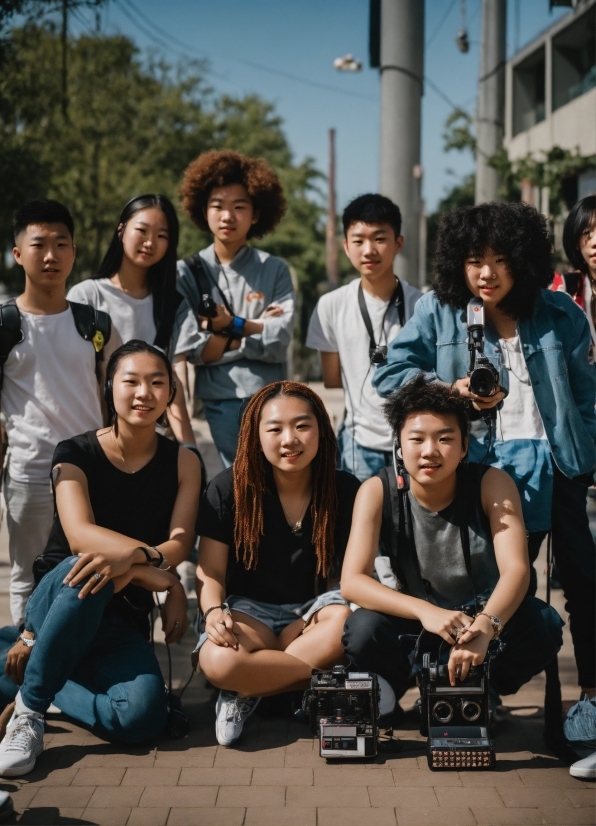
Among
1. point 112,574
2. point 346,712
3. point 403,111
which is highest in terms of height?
point 403,111

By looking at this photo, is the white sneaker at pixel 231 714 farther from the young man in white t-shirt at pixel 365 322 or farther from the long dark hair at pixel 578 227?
the long dark hair at pixel 578 227

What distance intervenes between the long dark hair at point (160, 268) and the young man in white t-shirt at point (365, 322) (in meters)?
0.67

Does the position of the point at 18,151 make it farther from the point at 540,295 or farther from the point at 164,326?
the point at 540,295

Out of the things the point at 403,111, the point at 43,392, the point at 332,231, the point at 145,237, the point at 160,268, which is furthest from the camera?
the point at 332,231

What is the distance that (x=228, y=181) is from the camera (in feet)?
15.6

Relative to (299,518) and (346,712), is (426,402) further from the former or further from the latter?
(346,712)

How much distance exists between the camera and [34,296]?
4234 mm

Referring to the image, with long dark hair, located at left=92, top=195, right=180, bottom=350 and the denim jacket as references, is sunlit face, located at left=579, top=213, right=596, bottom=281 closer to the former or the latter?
the denim jacket

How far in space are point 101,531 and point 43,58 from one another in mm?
16124

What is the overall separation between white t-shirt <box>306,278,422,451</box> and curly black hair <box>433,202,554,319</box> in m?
0.75

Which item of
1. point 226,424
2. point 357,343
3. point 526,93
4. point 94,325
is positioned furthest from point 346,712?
point 526,93

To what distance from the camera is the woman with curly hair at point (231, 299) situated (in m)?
4.50

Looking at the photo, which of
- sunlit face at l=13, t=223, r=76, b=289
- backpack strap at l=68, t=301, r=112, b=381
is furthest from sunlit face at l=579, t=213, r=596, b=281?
sunlit face at l=13, t=223, r=76, b=289

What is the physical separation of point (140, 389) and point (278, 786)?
1533 millimetres
